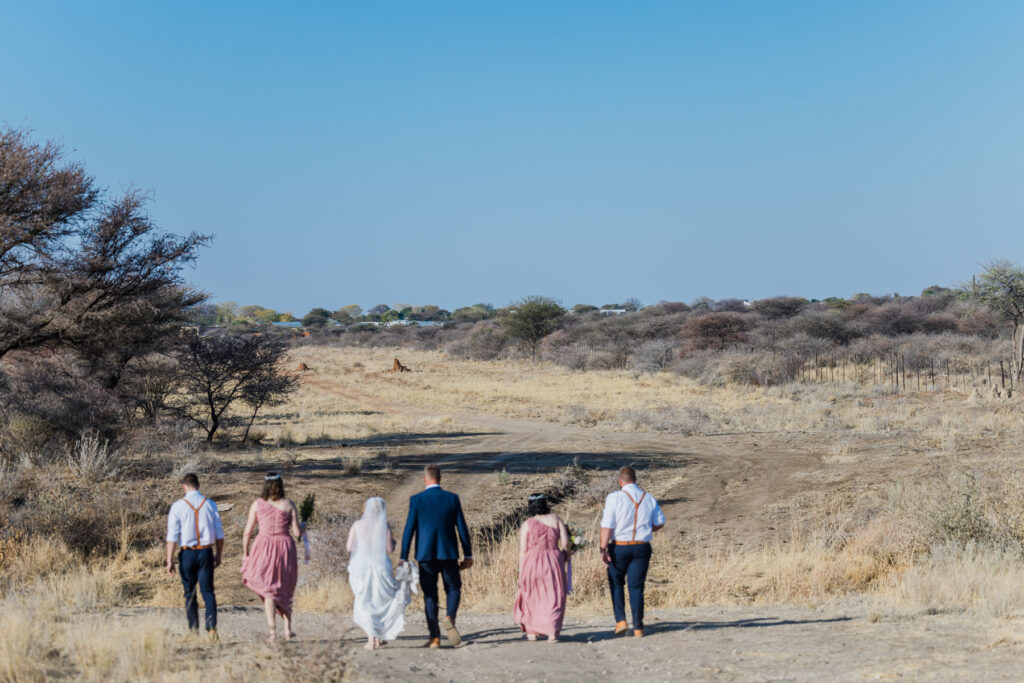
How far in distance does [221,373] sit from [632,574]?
18617 millimetres

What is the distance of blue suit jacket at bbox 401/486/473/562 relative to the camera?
802cm

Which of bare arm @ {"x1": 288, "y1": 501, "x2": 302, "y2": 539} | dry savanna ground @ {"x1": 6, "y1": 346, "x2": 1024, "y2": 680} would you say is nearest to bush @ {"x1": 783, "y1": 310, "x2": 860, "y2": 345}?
dry savanna ground @ {"x1": 6, "y1": 346, "x2": 1024, "y2": 680}

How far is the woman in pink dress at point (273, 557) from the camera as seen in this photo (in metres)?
8.01

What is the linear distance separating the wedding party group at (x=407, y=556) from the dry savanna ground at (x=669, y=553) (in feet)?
1.04

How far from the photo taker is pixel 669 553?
14078 millimetres

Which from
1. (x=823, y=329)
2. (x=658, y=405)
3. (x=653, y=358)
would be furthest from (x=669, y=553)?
(x=823, y=329)

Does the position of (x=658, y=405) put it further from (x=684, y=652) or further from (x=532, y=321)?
(x=532, y=321)

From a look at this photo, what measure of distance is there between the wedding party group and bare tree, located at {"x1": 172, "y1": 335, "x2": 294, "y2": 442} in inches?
660

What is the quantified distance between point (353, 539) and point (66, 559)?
7.15 metres

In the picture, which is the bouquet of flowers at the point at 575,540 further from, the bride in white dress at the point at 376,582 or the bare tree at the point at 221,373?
the bare tree at the point at 221,373

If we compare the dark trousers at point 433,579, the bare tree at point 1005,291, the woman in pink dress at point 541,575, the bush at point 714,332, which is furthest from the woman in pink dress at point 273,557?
the bush at point 714,332

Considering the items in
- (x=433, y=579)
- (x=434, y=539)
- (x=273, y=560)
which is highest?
(x=434, y=539)

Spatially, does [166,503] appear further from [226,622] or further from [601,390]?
[601,390]

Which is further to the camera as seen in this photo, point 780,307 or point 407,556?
point 780,307
